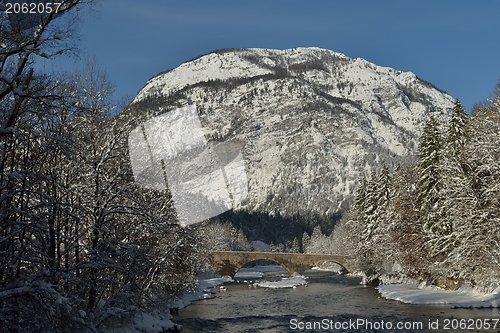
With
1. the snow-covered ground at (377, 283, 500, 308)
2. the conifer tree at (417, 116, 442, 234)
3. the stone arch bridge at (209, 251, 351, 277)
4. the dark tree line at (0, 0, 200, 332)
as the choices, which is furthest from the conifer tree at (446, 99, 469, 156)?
the stone arch bridge at (209, 251, 351, 277)

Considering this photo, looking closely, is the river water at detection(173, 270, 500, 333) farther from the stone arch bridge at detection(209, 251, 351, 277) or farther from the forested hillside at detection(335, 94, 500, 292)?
the stone arch bridge at detection(209, 251, 351, 277)

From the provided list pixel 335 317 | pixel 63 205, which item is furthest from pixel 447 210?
pixel 63 205

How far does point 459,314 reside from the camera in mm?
26016

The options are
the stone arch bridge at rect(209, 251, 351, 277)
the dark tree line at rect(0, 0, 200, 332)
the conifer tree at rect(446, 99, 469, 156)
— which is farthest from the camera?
the stone arch bridge at rect(209, 251, 351, 277)

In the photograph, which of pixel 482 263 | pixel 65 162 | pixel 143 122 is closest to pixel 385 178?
pixel 482 263

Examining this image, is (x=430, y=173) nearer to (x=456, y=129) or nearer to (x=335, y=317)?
(x=456, y=129)

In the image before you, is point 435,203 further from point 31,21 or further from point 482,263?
point 31,21

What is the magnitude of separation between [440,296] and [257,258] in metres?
49.2

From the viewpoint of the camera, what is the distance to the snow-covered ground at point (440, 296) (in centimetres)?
2798

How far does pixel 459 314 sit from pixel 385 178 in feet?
78.5

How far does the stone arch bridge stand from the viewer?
3031 inches

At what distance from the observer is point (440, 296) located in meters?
32.4

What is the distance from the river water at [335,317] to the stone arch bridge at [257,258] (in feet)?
123

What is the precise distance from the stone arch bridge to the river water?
37.6 meters
